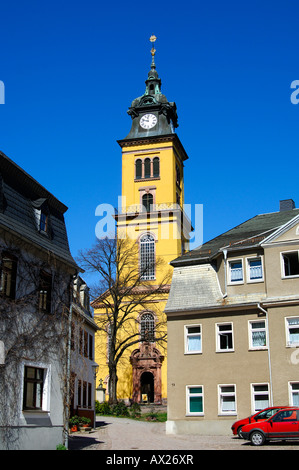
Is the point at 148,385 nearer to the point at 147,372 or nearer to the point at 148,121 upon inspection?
A: the point at 147,372

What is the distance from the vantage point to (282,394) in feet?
86.9

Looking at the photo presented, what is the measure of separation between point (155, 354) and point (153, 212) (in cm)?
1421

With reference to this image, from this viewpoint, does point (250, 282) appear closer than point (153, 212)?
Yes

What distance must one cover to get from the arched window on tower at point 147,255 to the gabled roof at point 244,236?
25728 millimetres

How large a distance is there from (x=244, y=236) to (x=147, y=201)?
32.8m

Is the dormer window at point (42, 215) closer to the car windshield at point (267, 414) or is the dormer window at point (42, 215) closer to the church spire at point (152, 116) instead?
the car windshield at point (267, 414)

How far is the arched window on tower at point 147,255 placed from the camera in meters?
59.9

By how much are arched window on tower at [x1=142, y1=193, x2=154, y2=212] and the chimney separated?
28257 mm

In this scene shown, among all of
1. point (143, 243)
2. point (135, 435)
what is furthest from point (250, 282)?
point (143, 243)

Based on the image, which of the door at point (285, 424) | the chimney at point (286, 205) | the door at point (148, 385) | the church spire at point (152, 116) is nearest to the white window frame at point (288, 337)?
the door at point (285, 424)

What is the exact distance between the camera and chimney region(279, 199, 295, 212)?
35.6 m

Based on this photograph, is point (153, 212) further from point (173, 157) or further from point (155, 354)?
point (155, 354)

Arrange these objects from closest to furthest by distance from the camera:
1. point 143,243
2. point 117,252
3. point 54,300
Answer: point 54,300 < point 117,252 < point 143,243

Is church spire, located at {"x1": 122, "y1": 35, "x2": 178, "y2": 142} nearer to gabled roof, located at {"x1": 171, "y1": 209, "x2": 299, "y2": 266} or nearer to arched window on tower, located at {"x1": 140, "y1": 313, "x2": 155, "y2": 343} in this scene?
arched window on tower, located at {"x1": 140, "y1": 313, "x2": 155, "y2": 343}
